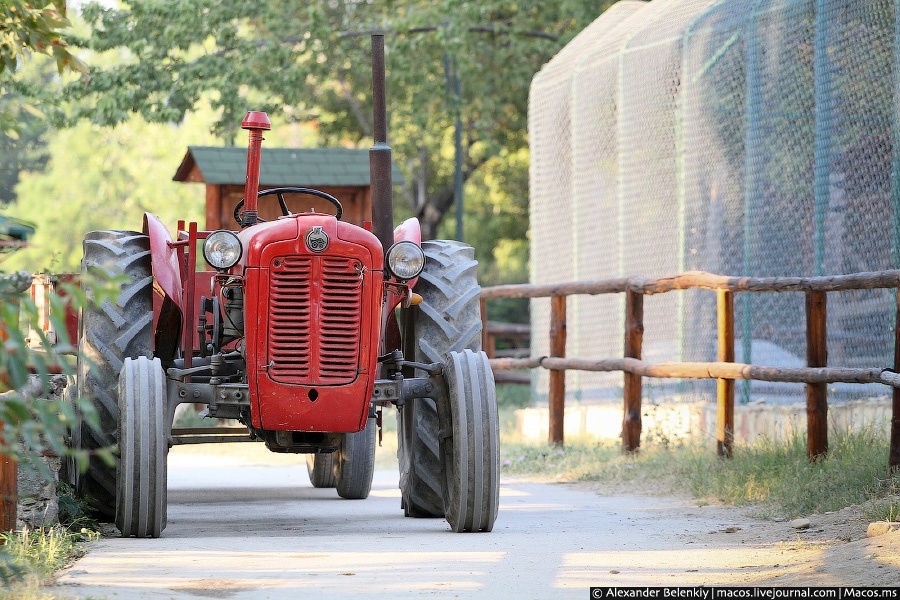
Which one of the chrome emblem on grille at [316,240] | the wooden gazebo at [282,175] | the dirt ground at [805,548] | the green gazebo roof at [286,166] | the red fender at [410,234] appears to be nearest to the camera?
the dirt ground at [805,548]

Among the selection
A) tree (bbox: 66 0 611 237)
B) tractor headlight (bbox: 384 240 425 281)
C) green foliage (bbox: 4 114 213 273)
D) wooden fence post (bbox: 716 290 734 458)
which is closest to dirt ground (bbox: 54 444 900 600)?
wooden fence post (bbox: 716 290 734 458)

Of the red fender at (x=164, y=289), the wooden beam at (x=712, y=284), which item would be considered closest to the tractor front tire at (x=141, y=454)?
the red fender at (x=164, y=289)

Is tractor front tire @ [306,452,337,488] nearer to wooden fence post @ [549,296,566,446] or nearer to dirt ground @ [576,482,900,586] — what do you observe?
wooden fence post @ [549,296,566,446]

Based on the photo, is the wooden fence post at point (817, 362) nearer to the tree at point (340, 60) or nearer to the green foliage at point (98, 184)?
the tree at point (340, 60)

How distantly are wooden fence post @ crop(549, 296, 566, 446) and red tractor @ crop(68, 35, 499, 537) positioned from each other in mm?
4586

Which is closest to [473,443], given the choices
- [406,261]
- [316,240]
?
[406,261]

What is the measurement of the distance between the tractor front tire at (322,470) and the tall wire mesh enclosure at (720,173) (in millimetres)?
3289

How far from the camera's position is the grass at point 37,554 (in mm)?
4352

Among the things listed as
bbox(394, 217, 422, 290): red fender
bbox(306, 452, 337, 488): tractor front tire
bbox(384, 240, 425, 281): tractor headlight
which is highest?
bbox(394, 217, 422, 290): red fender

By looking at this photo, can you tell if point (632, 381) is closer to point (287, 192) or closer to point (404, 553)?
point (287, 192)

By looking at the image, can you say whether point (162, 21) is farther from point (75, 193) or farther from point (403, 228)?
point (75, 193)

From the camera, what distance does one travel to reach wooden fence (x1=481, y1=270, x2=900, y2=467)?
7.59 m

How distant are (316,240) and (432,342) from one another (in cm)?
115

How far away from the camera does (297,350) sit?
241 inches
